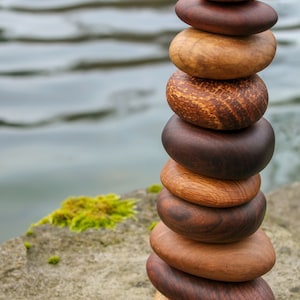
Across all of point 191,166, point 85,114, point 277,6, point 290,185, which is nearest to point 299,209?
point 290,185

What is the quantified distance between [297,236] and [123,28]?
2.66 meters

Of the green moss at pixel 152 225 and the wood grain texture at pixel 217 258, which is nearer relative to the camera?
the wood grain texture at pixel 217 258

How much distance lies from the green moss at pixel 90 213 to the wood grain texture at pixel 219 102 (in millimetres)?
881

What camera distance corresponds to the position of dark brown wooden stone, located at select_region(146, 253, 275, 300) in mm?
1771

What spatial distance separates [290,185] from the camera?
2811mm

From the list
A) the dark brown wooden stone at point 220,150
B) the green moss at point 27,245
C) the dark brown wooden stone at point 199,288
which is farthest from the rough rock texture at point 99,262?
the dark brown wooden stone at point 220,150

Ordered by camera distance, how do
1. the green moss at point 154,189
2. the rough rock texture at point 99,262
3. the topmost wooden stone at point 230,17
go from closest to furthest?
1. the topmost wooden stone at point 230,17
2. the rough rock texture at point 99,262
3. the green moss at point 154,189

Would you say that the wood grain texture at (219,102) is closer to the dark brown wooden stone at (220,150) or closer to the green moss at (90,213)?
the dark brown wooden stone at (220,150)

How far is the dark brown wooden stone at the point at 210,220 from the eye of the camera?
67.2 inches

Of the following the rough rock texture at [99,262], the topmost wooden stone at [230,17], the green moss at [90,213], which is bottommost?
the rough rock texture at [99,262]

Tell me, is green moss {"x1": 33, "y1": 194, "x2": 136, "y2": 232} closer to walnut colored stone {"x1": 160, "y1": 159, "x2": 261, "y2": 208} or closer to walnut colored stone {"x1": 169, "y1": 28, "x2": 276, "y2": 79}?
walnut colored stone {"x1": 160, "y1": 159, "x2": 261, "y2": 208}

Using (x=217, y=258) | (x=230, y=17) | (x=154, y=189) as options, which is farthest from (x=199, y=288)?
(x=154, y=189)

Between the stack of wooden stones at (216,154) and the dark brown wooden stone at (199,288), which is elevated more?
the stack of wooden stones at (216,154)

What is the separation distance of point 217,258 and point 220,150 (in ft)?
0.82
